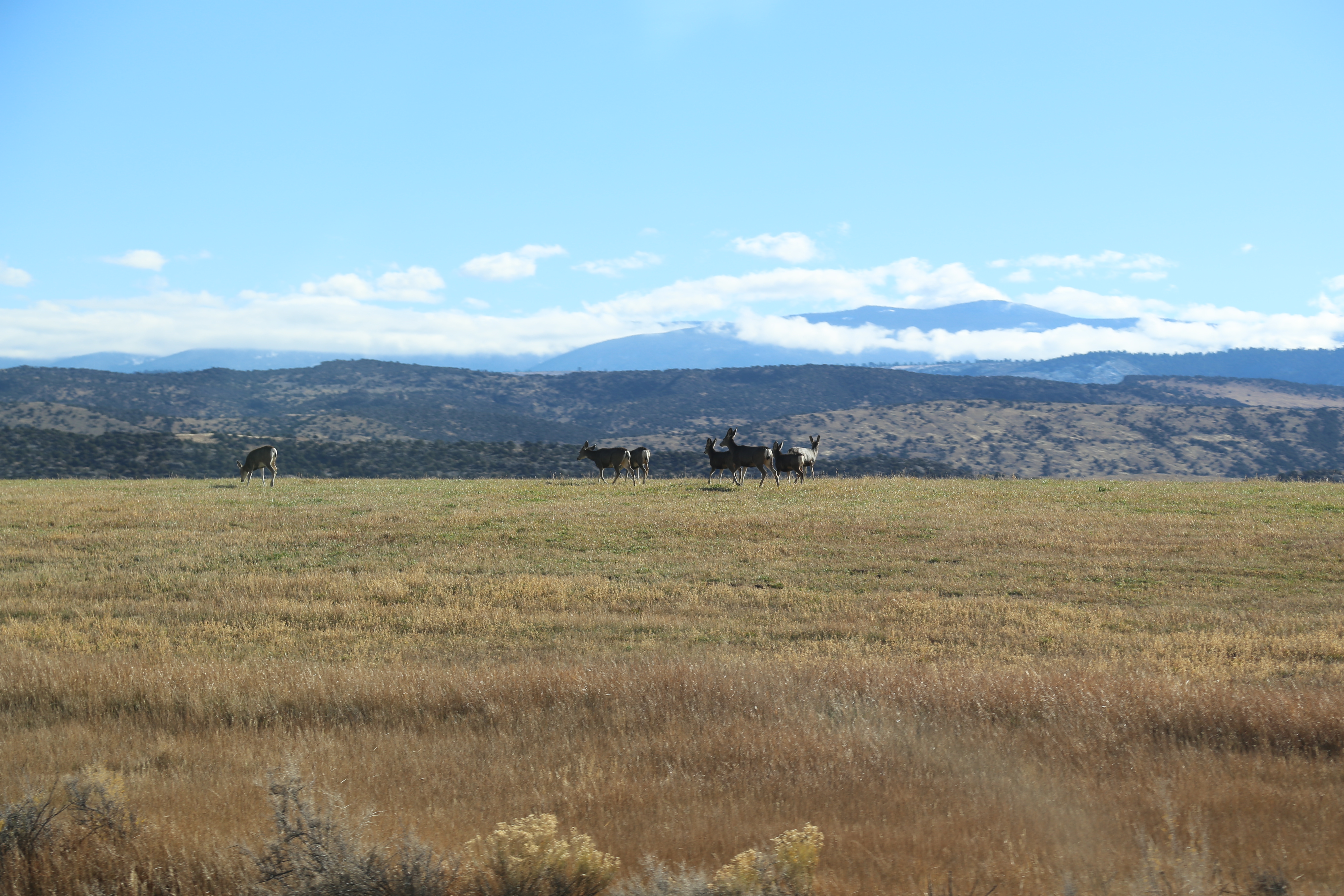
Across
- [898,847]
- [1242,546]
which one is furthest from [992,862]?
[1242,546]

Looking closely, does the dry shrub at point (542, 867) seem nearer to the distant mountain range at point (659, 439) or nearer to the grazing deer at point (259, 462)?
the grazing deer at point (259, 462)

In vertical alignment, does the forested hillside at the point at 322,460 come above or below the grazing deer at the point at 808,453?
below

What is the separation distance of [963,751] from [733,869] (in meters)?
3.36

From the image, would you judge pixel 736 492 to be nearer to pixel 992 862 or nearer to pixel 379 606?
pixel 379 606

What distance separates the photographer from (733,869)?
4.97 m

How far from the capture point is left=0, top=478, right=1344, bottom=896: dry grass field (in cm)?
574

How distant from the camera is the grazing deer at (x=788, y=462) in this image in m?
36.8

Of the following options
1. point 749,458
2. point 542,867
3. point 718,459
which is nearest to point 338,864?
point 542,867

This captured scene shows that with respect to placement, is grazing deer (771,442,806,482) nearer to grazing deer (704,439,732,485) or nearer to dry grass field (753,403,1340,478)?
grazing deer (704,439,732,485)

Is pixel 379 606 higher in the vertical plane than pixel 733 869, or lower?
lower

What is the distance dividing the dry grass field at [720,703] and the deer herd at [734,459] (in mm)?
13774

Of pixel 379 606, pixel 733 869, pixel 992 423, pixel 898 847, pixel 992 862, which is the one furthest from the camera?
pixel 992 423

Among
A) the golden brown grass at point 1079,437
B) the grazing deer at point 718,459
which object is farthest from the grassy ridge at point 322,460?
the golden brown grass at point 1079,437

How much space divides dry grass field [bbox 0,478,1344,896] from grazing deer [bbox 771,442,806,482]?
15276 mm
